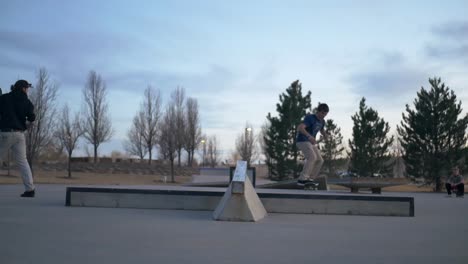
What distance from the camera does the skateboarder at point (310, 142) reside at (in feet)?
28.1

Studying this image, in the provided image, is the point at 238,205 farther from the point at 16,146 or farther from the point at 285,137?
the point at 285,137

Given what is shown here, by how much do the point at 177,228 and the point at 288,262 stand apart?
179cm

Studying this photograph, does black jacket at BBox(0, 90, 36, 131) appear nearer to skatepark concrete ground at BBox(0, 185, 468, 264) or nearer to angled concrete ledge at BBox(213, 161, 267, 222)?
skatepark concrete ground at BBox(0, 185, 468, 264)

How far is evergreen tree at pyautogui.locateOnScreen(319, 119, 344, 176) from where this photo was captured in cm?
4491

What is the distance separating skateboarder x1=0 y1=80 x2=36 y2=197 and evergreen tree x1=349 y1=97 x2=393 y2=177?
31.2 meters

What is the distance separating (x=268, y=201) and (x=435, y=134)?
28.7 m

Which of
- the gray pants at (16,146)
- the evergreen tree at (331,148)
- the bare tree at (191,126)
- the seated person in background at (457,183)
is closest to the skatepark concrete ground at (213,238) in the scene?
the gray pants at (16,146)

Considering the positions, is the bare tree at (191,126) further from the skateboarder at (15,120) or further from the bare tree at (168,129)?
the skateboarder at (15,120)

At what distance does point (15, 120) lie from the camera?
7223 millimetres

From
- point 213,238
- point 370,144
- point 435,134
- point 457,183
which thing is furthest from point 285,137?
point 213,238

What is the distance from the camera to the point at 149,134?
195 feet

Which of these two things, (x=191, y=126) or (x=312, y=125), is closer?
(x=312, y=125)

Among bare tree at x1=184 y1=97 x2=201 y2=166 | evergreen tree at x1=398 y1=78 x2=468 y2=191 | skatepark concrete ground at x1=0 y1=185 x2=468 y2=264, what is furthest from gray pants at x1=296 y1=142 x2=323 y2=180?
bare tree at x1=184 y1=97 x2=201 y2=166

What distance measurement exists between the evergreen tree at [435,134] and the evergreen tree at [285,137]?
9.18 m
